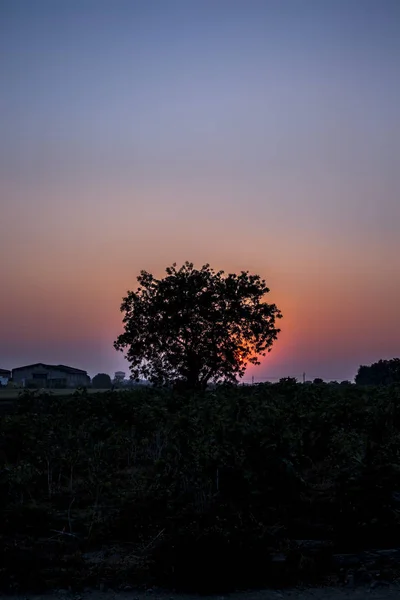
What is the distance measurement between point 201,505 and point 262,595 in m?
1.76

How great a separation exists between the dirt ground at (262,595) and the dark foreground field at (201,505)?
0.14 meters

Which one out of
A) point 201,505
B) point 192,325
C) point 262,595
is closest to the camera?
point 262,595

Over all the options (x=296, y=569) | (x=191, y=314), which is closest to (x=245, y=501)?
(x=296, y=569)

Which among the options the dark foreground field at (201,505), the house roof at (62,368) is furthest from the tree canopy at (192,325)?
the house roof at (62,368)

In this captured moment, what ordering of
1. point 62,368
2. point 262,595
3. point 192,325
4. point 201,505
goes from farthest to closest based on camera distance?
point 62,368
point 192,325
point 201,505
point 262,595

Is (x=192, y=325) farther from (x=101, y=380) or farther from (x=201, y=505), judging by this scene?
(x=101, y=380)

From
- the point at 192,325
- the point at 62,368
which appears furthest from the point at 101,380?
the point at 192,325

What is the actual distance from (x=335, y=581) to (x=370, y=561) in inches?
21.9

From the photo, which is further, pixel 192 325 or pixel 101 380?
pixel 101 380

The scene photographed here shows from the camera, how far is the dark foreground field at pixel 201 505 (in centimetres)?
707

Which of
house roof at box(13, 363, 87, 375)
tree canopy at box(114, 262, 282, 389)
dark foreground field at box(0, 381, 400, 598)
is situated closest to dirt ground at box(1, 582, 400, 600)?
dark foreground field at box(0, 381, 400, 598)

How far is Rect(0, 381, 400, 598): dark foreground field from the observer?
707 cm

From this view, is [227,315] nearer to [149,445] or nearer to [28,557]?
[149,445]

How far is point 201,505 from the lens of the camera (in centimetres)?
829
